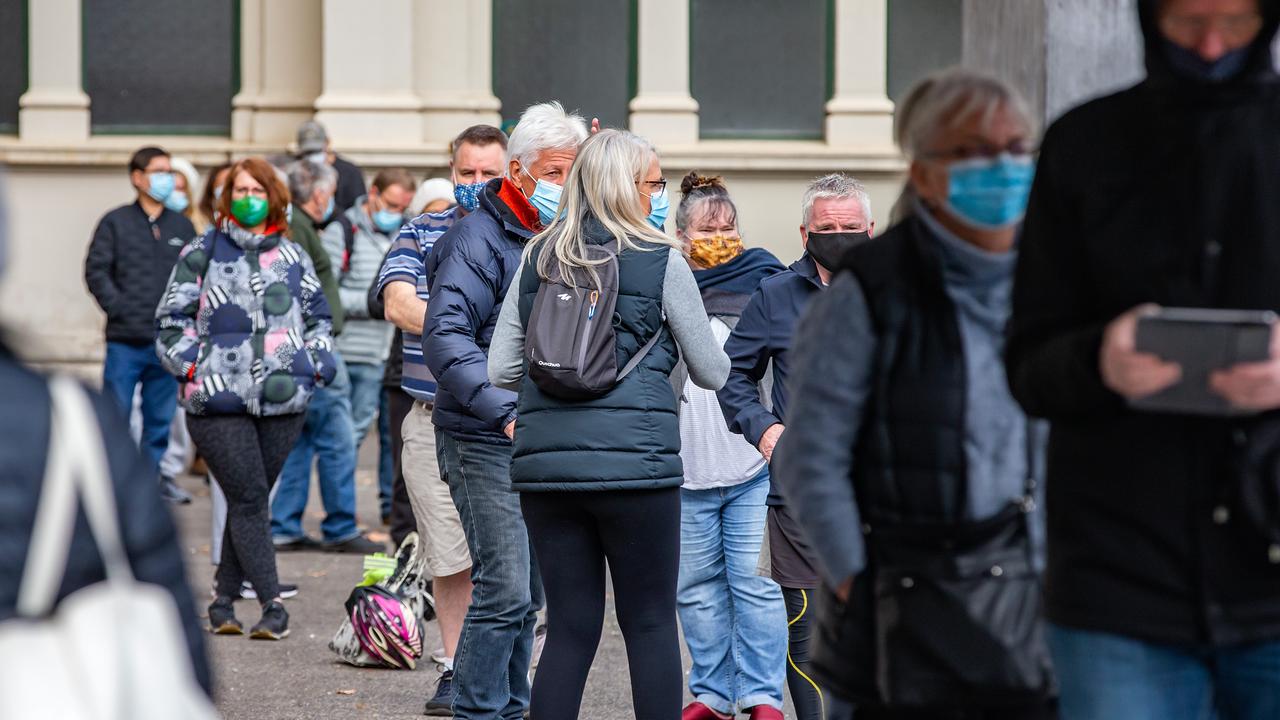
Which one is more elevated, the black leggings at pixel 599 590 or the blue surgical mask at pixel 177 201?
the blue surgical mask at pixel 177 201

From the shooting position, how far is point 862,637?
3.49 metres

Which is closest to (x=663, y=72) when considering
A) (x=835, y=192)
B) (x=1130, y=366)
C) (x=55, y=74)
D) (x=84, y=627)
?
(x=55, y=74)

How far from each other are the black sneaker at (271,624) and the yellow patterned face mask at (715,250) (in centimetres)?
265

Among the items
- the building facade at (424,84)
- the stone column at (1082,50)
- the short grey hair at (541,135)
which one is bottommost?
the short grey hair at (541,135)

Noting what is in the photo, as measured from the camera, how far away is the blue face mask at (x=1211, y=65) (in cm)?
304

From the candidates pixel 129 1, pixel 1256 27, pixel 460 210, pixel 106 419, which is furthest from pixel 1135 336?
pixel 129 1

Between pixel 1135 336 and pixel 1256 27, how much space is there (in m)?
0.55

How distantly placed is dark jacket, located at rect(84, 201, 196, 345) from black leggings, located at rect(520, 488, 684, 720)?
7208 millimetres

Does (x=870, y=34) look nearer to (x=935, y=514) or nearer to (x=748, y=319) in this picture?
(x=748, y=319)

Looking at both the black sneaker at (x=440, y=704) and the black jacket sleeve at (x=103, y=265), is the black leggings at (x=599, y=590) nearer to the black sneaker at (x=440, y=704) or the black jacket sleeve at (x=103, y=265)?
the black sneaker at (x=440, y=704)

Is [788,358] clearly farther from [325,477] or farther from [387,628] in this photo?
[325,477]

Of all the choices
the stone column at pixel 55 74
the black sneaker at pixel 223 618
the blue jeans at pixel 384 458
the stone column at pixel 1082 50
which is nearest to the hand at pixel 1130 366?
the stone column at pixel 1082 50

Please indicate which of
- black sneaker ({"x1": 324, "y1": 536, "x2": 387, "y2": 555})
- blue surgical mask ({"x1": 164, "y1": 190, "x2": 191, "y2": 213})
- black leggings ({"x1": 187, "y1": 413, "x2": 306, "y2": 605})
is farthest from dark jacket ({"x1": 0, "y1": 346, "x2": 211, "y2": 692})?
blue surgical mask ({"x1": 164, "y1": 190, "x2": 191, "y2": 213})

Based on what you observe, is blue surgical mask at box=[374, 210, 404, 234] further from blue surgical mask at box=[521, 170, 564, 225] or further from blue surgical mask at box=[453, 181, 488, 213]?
blue surgical mask at box=[521, 170, 564, 225]
